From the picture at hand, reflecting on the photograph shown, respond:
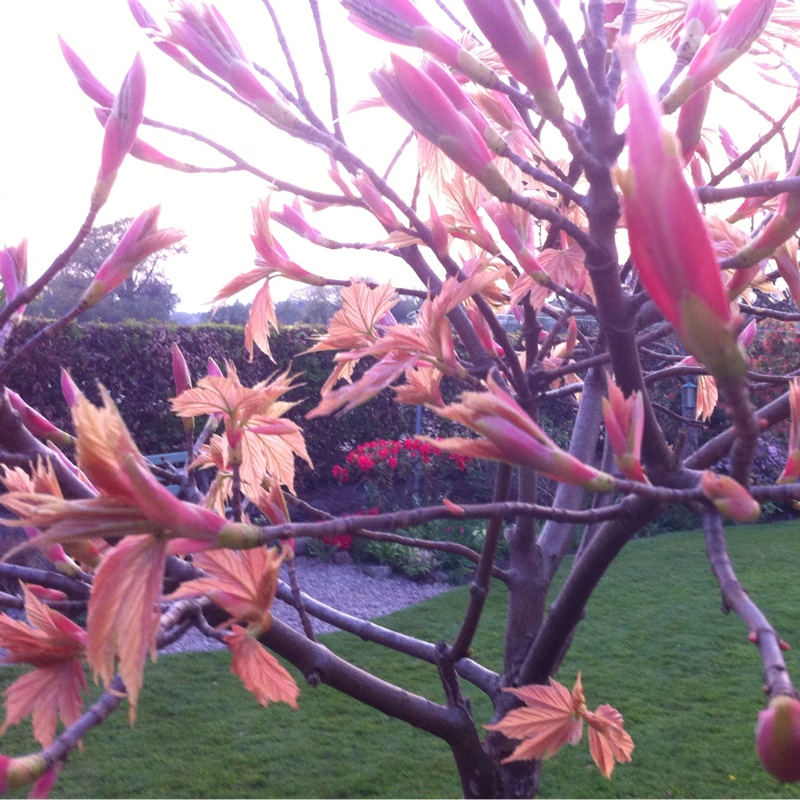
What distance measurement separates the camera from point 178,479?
1.27m

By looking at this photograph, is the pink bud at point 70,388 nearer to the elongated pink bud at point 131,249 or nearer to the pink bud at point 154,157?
the elongated pink bud at point 131,249

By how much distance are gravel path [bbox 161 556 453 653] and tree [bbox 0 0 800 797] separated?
443cm

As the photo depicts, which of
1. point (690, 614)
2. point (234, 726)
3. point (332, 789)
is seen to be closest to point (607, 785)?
point (332, 789)

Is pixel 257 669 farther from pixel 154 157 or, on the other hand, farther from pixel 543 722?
pixel 154 157

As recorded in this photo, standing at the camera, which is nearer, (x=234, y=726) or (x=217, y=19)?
(x=217, y=19)

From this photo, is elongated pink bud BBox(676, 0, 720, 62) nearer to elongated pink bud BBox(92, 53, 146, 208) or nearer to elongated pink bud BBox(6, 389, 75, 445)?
elongated pink bud BBox(92, 53, 146, 208)

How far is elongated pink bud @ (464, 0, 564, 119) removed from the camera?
23.6 inches

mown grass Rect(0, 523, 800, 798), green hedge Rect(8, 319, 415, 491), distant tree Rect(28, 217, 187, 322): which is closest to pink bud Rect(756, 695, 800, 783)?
mown grass Rect(0, 523, 800, 798)

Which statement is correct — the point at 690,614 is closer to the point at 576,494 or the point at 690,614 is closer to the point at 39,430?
the point at 576,494

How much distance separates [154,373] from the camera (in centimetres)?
706

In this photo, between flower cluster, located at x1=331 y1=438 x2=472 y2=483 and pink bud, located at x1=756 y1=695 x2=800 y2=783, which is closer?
pink bud, located at x1=756 y1=695 x2=800 y2=783

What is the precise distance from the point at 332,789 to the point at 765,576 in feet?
13.4

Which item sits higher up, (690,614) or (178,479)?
(178,479)

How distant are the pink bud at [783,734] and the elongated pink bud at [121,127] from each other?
0.76 m
